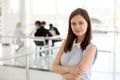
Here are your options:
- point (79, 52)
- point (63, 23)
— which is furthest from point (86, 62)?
point (63, 23)

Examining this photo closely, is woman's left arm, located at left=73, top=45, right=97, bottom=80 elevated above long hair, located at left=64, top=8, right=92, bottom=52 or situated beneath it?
situated beneath

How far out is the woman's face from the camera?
1.68 metres

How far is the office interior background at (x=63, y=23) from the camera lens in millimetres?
6187

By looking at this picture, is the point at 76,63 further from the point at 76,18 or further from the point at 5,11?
the point at 5,11

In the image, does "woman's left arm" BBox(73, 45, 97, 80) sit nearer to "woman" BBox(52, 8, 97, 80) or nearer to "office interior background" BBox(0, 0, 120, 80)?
"woman" BBox(52, 8, 97, 80)

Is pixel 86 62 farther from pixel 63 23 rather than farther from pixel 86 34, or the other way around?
pixel 63 23

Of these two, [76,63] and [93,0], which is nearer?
[76,63]

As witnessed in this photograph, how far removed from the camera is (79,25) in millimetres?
1689

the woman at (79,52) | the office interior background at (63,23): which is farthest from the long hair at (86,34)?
the office interior background at (63,23)

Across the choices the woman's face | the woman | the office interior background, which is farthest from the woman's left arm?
the office interior background

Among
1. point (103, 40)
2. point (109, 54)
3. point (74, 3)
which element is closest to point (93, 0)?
point (74, 3)

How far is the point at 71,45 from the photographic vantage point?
5.73ft

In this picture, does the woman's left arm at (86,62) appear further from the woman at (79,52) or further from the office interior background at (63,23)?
the office interior background at (63,23)

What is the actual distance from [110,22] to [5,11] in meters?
5.15
